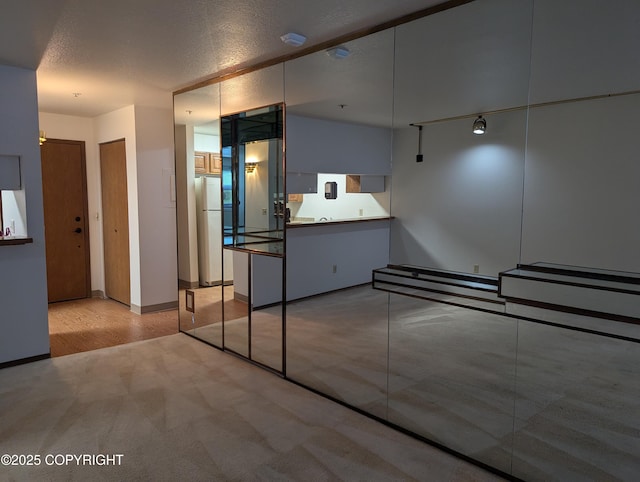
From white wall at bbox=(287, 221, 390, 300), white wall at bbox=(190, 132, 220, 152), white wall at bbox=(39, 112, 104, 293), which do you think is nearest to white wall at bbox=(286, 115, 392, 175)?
white wall at bbox=(287, 221, 390, 300)

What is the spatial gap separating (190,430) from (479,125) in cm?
241

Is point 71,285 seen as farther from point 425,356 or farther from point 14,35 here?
point 425,356

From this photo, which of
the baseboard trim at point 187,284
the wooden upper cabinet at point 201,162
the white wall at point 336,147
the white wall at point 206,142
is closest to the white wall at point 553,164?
the white wall at point 336,147

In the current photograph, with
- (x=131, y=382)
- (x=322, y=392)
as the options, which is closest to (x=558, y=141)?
(x=322, y=392)

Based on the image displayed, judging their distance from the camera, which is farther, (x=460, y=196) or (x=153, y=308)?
(x=153, y=308)

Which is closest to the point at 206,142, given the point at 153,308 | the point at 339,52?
the point at 339,52

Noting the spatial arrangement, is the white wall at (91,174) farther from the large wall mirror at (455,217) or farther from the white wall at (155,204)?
the large wall mirror at (455,217)

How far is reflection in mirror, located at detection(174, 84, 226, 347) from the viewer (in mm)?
4184

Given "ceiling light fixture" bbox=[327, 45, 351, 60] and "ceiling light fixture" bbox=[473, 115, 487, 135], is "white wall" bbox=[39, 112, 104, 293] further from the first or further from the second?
"ceiling light fixture" bbox=[473, 115, 487, 135]

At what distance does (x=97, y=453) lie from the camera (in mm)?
2482

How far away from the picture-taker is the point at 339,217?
3.00m

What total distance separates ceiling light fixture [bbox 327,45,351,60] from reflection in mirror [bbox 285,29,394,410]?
2cm

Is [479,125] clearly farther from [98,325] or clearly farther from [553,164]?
[98,325]

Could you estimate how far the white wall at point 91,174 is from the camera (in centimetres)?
584
